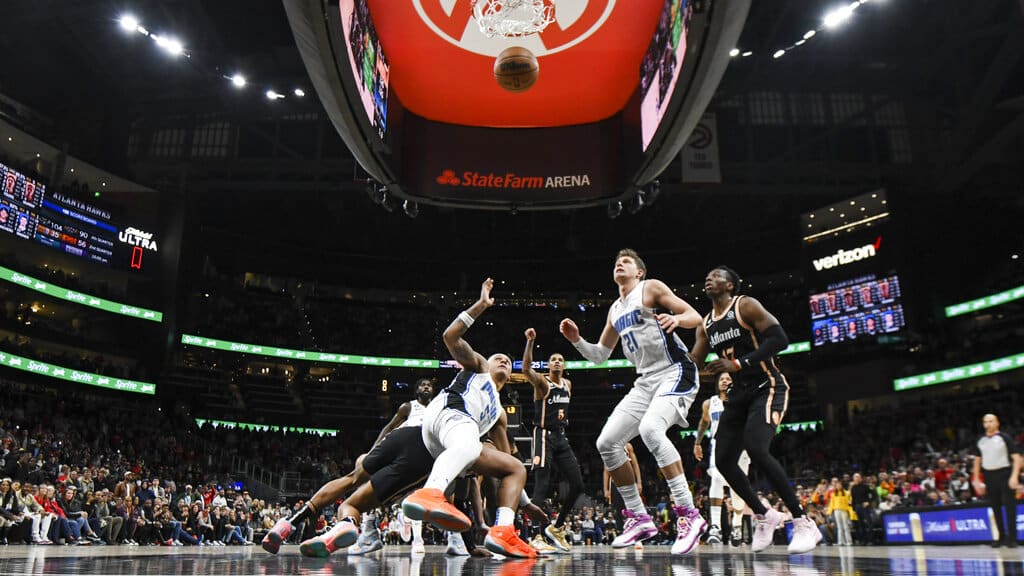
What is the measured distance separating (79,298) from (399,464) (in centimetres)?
2490

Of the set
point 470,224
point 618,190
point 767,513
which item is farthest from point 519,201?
point 470,224

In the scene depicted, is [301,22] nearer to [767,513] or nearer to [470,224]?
[767,513]

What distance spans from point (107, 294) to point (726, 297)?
26576mm

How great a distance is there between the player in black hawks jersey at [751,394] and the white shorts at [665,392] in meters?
0.27

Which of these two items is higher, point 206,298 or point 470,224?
point 470,224

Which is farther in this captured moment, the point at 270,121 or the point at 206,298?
the point at 206,298

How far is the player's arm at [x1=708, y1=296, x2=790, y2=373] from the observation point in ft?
16.3

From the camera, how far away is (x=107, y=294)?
2697cm

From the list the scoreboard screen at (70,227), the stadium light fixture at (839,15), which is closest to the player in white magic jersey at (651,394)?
the stadium light fixture at (839,15)

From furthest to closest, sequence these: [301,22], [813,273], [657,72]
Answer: [813,273]
[657,72]
[301,22]

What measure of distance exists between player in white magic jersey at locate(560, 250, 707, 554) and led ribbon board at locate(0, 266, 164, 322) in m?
24.3

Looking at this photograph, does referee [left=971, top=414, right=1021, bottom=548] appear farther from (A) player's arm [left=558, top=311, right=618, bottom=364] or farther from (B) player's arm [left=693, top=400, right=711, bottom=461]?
(A) player's arm [left=558, top=311, right=618, bottom=364]

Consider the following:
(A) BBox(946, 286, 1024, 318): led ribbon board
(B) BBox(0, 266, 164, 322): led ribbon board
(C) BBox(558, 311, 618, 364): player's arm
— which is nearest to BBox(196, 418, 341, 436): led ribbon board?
(B) BBox(0, 266, 164, 322): led ribbon board

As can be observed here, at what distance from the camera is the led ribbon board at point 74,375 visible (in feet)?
76.5
